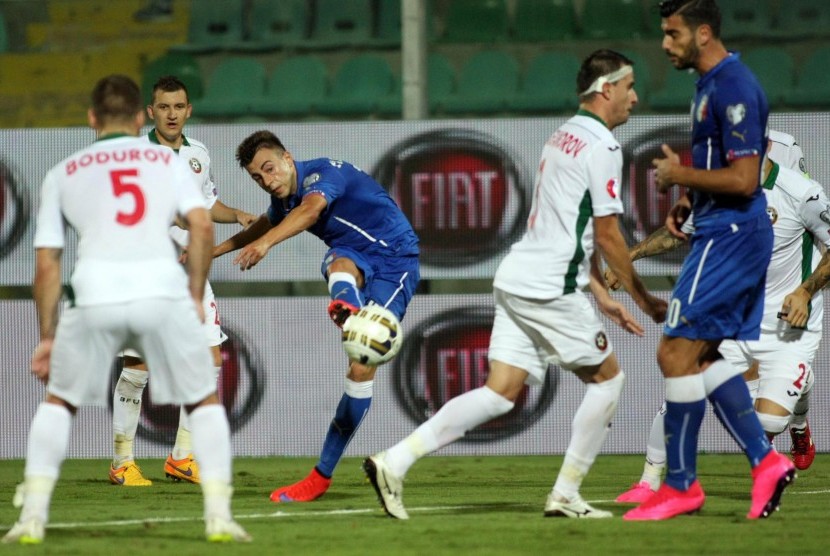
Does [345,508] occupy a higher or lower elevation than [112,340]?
lower

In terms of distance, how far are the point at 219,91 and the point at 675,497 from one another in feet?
26.6

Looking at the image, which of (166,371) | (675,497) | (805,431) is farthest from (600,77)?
(805,431)

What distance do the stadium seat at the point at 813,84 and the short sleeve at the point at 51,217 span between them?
25.7ft

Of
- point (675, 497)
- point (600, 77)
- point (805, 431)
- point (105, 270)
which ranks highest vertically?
point (600, 77)

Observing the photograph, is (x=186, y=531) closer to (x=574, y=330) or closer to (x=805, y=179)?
(x=574, y=330)

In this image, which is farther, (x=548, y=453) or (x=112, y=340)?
(x=548, y=453)

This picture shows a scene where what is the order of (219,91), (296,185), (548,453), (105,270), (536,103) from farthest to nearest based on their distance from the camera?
(219,91) → (536,103) → (548,453) → (296,185) → (105,270)

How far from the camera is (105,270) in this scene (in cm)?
517

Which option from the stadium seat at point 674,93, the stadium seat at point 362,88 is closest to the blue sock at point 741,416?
the stadium seat at point 674,93

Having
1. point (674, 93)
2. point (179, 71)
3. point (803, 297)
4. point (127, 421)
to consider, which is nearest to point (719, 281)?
point (803, 297)

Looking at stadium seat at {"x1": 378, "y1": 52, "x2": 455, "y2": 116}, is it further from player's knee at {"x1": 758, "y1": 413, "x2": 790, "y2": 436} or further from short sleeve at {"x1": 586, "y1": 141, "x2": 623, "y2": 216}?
short sleeve at {"x1": 586, "y1": 141, "x2": 623, "y2": 216}

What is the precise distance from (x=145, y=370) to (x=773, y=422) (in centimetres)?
379

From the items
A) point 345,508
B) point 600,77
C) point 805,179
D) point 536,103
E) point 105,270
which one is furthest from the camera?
point 536,103

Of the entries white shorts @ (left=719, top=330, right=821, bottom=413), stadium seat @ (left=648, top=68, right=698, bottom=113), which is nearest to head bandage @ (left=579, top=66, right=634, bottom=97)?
white shorts @ (left=719, top=330, right=821, bottom=413)
